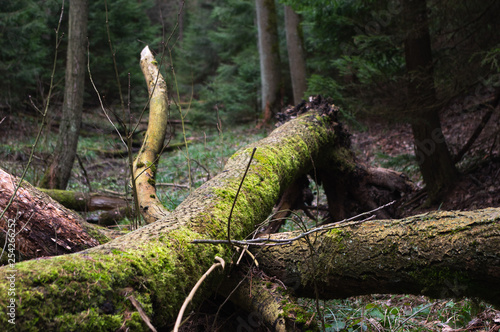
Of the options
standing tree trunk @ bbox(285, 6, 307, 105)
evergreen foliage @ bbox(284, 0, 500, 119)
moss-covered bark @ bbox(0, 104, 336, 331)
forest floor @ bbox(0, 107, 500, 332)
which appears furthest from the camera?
standing tree trunk @ bbox(285, 6, 307, 105)

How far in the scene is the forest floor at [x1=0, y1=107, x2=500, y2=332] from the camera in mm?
2465

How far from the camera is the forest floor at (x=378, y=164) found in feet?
8.09

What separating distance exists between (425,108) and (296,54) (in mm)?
8301

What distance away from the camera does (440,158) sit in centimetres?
556

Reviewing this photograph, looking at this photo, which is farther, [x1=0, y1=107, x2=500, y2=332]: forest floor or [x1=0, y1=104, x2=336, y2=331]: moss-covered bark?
[x1=0, y1=107, x2=500, y2=332]: forest floor

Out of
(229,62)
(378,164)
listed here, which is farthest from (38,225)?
(229,62)

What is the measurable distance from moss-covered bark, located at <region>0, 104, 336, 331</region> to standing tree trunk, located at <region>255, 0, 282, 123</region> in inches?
479

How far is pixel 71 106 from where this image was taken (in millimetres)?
6875

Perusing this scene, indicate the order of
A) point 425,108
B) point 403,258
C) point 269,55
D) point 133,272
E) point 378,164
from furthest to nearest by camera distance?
point 269,55, point 378,164, point 425,108, point 403,258, point 133,272

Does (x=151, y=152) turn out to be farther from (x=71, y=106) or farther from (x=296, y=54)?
(x=296, y=54)

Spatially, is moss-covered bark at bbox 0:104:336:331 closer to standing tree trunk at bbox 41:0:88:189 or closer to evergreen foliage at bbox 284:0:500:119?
evergreen foliage at bbox 284:0:500:119

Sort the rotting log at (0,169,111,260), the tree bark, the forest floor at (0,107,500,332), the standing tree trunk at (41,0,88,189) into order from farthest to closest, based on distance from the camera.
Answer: the standing tree trunk at (41,0,88,189) < the tree bark < the forest floor at (0,107,500,332) < the rotting log at (0,169,111,260)

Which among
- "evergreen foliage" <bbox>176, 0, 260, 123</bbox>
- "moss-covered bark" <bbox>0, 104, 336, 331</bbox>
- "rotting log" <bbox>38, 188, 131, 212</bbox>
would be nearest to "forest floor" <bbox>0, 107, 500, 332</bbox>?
"rotting log" <bbox>38, 188, 131, 212</bbox>

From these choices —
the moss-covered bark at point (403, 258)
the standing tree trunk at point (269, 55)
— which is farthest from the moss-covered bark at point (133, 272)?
the standing tree trunk at point (269, 55)
